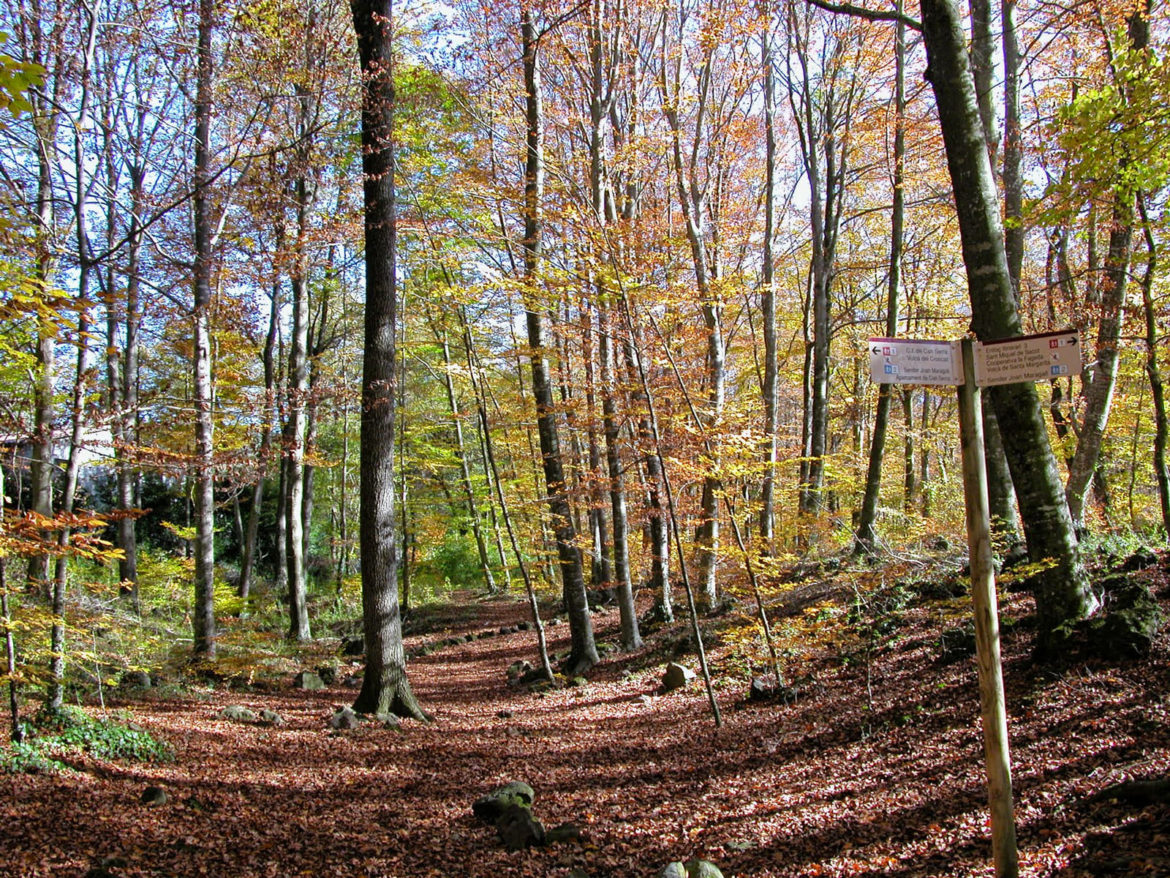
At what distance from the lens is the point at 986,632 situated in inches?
107

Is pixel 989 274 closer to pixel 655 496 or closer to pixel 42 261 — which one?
pixel 655 496

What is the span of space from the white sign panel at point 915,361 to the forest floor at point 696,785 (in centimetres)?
206

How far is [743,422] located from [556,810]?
5.79m

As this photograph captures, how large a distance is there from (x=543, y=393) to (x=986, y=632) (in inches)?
327

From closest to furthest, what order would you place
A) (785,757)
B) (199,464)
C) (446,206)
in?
(785,757) < (199,464) < (446,206)

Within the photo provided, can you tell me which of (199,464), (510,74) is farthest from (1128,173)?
(199,464)

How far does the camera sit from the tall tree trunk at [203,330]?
9211 millimetres

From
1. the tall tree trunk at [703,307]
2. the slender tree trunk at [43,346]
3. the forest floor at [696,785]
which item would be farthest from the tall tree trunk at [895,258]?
the slender tree trunk at [43,346]

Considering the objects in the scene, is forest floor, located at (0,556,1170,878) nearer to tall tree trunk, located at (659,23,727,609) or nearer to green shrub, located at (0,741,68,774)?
green shrub, located at (0,741,68,774)

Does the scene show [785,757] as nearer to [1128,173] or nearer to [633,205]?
[1128,173]

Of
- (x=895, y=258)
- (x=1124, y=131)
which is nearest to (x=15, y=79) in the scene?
(x=1124, y=131)

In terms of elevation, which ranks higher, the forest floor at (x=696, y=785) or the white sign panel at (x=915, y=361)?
the white sign panel at (x=915, y=361)

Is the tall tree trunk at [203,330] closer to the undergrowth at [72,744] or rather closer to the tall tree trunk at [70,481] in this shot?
the tall tree trunk at [70,481]

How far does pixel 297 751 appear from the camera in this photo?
675 centimetres
